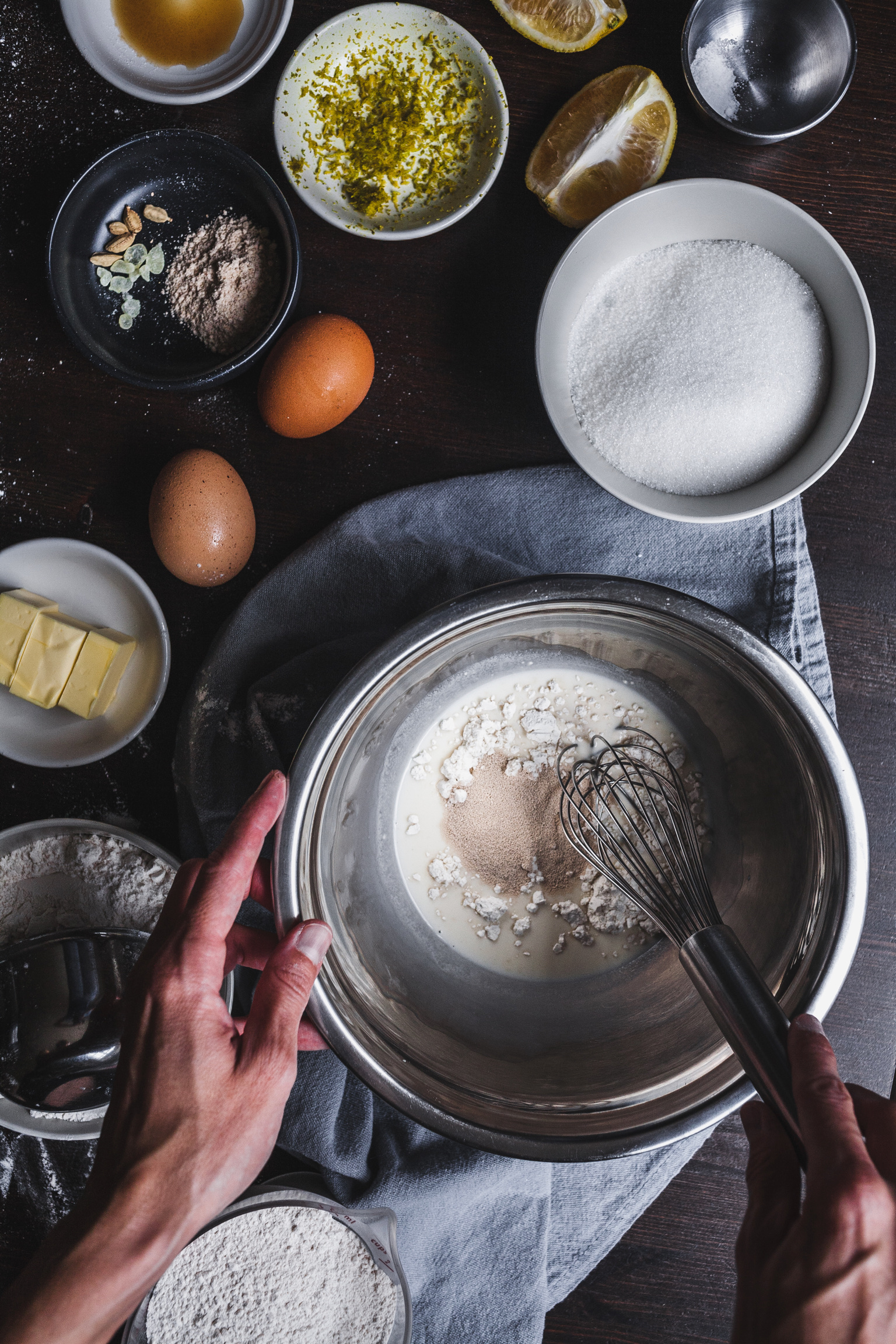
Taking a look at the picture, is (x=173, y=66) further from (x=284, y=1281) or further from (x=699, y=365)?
(x=284, y=1281)

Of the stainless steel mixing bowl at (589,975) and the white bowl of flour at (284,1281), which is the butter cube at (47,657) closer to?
the stainless steel mixing bowl at (589,975)

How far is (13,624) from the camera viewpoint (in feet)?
2.42

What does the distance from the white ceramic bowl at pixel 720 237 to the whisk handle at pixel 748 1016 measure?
327 millimetres

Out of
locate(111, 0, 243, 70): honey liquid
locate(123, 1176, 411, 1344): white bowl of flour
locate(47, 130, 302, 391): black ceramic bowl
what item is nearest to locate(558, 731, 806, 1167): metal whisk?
locate(123, 1176, 411, 1344): white bowl of flour

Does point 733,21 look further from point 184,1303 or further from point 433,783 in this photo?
point 184,1303

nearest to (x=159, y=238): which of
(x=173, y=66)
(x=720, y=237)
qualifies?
(x=173, y=66)

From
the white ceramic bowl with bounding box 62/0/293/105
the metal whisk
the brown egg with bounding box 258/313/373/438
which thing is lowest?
the metal whisk

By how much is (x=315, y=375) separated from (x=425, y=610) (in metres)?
0.20

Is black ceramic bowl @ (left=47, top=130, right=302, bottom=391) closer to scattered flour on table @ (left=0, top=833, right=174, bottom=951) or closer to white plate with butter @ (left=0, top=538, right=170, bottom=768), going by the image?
white plate with butter @ (left=0, top=538, right=170, bottom=768)

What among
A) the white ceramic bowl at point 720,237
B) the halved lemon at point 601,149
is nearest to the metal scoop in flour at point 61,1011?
the white ceramic bowl at point 720,237

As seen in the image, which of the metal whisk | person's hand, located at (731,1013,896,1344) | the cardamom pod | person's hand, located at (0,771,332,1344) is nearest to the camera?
person's hand, located at (731,1013,896,1344)

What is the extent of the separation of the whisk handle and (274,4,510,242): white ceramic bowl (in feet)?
1.92

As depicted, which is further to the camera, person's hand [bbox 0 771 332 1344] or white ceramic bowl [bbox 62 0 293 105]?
white ceramic bowl [bbox 62 0 293 105]

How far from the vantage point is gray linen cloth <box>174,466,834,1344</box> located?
29.1 inches
